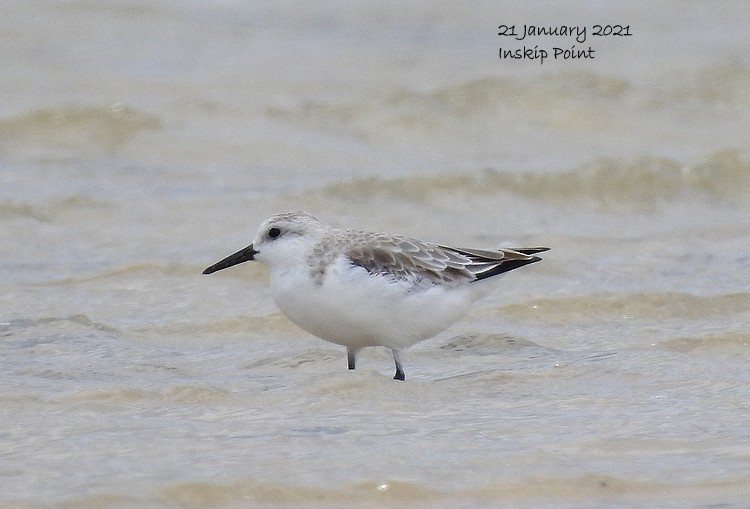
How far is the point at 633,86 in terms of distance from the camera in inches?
617

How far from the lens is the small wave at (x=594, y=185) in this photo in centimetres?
1241

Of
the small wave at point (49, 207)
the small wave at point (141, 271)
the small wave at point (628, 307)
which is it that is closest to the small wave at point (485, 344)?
the small wave at point (628, 307)

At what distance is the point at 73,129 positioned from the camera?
45.4 feet

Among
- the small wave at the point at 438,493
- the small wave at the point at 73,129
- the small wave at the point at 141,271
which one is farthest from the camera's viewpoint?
the small wave at the point at 73,129

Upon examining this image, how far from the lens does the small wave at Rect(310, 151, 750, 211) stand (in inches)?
489

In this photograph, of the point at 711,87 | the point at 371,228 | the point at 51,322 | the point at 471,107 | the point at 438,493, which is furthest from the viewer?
the point at 711,87

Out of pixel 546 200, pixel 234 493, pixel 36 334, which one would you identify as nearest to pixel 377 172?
pixel 546 200

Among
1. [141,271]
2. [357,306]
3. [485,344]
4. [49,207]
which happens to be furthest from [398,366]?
[49,207]

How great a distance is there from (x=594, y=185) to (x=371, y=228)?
7.89 ft

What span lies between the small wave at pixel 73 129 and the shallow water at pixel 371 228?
32 mm

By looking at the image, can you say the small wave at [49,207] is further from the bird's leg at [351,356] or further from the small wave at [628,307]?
the bird's leg at [351,356]

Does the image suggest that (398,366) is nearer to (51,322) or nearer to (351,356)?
(351,356)

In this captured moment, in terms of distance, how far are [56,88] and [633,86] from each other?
20.9 ft

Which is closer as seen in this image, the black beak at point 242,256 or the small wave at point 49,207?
the black beak at point 242,256
